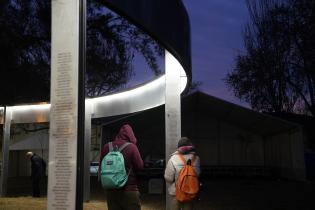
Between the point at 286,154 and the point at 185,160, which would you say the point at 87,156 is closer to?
the point at 185,160

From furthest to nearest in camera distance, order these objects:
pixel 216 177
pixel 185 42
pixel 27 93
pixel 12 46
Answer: pixel 216 177 < pixel 27 93 < pixel 12 46 < pixel 185 42

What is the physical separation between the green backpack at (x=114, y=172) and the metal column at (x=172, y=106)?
3.86 m

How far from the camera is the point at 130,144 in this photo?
506 cm

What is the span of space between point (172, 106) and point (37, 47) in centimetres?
626

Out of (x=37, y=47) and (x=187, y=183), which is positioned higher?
(x=37, y=47)

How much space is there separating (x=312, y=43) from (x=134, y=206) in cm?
2012

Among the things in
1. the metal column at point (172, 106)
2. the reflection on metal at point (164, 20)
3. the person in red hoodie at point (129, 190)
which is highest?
the reflection on metal at point (164, 20)

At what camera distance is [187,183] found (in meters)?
5.79

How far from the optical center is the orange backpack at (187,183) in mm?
5781

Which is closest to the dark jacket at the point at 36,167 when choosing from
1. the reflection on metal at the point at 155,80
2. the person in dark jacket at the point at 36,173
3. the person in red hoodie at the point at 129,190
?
the person in dark jacket at the point at 36,173

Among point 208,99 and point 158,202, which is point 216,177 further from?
point 158,202

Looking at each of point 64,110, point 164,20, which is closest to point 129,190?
point 64,110

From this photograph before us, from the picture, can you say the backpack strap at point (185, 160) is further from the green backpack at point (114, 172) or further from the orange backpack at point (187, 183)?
the green backpack at point (114, 172)

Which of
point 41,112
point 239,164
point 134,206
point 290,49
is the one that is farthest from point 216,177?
point 134,206
